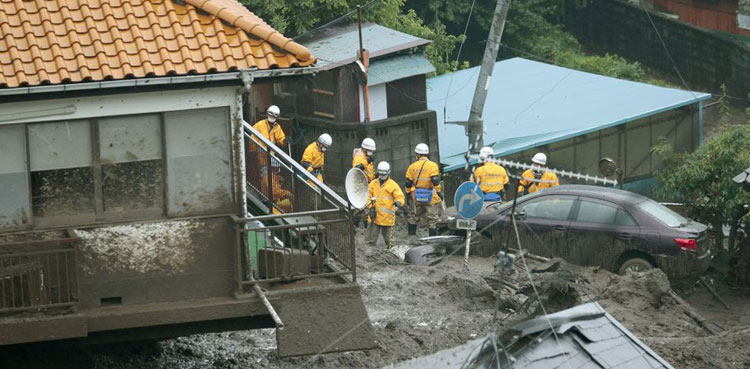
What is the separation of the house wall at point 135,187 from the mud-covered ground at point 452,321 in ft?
5.66

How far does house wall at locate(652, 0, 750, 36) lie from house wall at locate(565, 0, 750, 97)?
1.58 feet

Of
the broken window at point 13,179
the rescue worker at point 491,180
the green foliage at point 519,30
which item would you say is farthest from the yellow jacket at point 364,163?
the green foliage at point 519,30

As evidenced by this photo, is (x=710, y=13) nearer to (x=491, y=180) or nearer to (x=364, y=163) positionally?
(x=491, y=180)

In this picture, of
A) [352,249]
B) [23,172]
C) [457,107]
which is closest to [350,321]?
[352,249]

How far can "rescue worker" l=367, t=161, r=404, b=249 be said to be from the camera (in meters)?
19.3

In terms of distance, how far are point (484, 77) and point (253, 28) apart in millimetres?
10269

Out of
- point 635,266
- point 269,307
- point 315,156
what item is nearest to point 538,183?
point 635,266

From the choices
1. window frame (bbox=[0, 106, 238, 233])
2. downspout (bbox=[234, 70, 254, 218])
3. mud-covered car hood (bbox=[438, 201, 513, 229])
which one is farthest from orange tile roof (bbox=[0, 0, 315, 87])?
mud-covered car hood (bbox=[438, 201, 513, 229])

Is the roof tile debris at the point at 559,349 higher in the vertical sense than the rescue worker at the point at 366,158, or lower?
lower

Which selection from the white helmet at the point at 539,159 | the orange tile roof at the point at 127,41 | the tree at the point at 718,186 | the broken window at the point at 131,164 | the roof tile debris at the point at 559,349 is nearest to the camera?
the roof tile debris at the point at 559,349

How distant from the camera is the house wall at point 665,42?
106 ft

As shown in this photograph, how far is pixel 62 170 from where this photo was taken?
39.0 feet

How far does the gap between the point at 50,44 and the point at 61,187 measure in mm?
1411

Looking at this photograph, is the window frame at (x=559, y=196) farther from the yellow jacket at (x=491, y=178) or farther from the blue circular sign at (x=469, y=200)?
the yellow jacket at (x=491, y=178)
